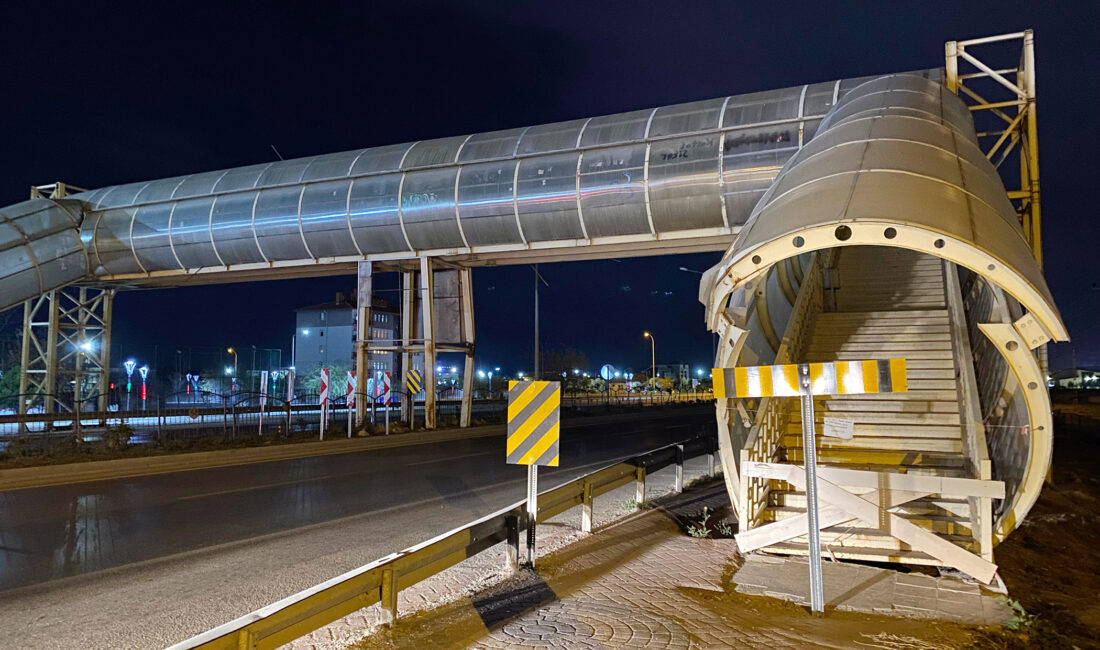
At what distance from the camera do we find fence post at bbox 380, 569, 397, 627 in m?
5.08

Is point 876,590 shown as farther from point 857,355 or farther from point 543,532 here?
point 857,355

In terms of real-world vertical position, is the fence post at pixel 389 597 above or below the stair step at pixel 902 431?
below

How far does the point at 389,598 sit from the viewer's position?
202 inches

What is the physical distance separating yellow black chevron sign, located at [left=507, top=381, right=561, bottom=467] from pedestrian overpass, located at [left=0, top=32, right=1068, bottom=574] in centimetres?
198

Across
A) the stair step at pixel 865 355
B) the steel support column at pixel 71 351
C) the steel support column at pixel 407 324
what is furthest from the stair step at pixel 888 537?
the steel support column at pixel 71 351

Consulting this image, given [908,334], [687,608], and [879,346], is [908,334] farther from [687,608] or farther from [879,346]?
[687,608]

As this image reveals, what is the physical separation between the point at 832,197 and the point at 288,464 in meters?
14.1

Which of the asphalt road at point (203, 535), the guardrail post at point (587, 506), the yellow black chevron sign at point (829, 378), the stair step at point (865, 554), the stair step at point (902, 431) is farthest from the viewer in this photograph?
the stair step at point (902, 431)

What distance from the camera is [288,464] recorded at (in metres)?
16.6

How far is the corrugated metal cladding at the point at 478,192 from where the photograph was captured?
1659cm

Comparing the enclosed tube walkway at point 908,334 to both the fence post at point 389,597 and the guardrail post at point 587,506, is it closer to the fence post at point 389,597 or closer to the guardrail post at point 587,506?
the guardrail post at point 587,506

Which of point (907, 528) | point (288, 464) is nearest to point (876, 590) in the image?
point (907, 528)

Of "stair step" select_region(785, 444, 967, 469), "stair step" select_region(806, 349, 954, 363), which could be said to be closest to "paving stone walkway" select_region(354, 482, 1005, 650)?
"stair step" select_region(785, 444, 967, 469)

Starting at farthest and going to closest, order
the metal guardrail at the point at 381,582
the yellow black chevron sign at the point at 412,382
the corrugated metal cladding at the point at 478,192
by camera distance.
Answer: the yellow black chevron sign at the point at 412,382 → the corrugated metal cladding at the point at 478,192 → the metal guardrail at the point at 381,582
